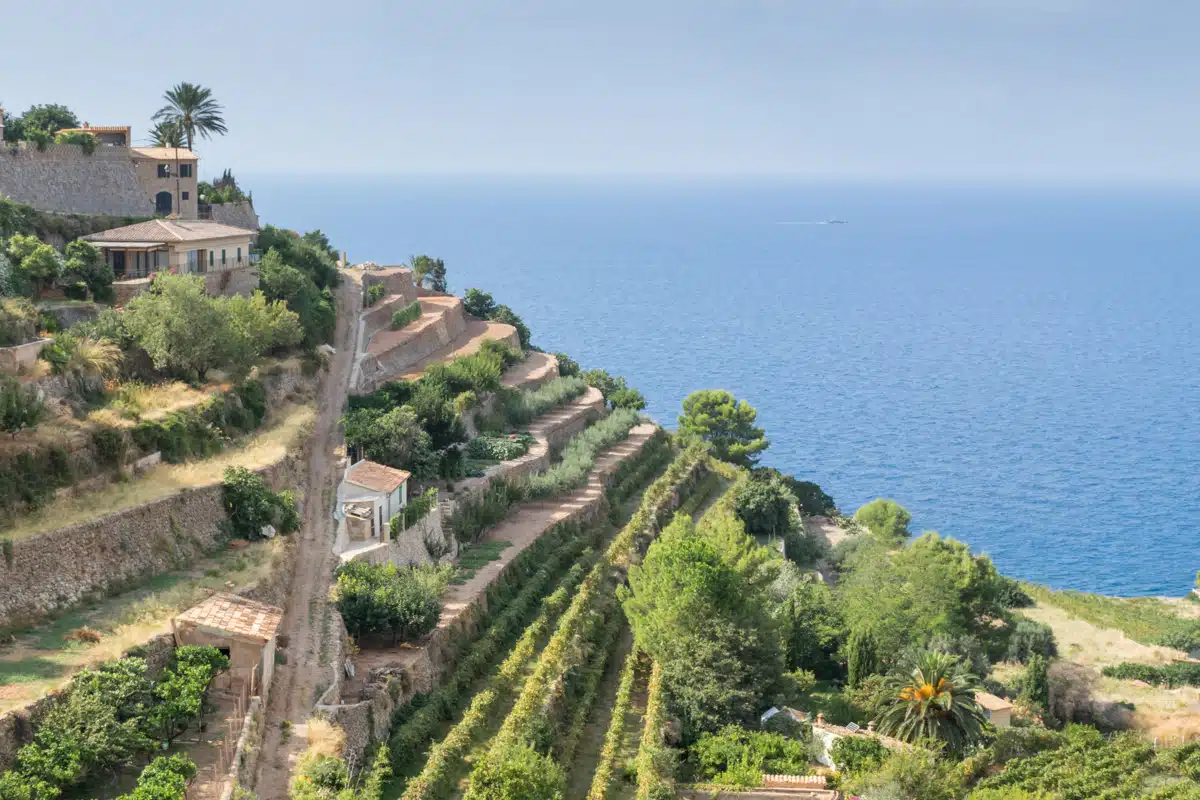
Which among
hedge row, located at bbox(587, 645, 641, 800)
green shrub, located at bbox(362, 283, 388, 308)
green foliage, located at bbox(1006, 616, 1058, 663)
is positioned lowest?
green foliage, located at bbox(1006, 616, 1058, 663)

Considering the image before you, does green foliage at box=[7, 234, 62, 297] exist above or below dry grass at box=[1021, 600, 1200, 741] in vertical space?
above

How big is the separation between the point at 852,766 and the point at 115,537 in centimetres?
1925

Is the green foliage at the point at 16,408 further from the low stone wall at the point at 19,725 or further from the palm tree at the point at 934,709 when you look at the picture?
the palm tree at the point at 934,709

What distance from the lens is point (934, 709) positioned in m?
39.4

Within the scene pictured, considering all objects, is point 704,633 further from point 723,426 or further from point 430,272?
point 430,272

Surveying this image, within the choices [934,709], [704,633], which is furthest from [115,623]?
[934,709]

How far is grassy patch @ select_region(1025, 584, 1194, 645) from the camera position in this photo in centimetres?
6003

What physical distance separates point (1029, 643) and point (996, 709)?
10711mm

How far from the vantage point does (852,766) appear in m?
36.9

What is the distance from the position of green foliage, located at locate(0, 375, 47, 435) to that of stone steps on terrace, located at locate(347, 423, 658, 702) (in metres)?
10.3

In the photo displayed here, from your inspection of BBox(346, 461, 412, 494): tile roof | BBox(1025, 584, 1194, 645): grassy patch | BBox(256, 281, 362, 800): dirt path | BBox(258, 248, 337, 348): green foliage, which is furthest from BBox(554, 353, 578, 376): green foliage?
BBox(346, 461, 412, 494): tile roof

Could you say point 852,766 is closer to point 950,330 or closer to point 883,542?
point 883,542

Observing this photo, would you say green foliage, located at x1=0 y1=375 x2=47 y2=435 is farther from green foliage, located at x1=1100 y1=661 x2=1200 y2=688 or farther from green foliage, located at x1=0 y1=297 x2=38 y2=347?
green foliage, located at x1=1100 y1=661 x2=1200 y2=688

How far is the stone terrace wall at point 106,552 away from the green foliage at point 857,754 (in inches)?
682
